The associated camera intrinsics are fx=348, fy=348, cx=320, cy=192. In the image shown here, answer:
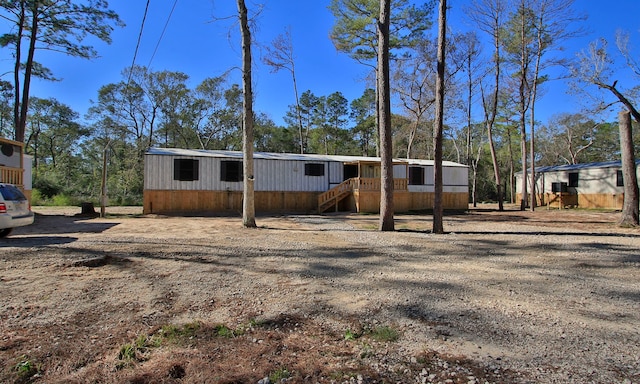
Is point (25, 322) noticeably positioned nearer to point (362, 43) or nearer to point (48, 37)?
point (48, 37)

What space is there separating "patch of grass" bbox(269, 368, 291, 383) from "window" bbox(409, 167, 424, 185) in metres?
19.9

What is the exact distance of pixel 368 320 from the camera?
3234mm

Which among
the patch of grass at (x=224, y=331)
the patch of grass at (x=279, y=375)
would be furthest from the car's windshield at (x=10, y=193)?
the patch of grass at (x=279, y=375)

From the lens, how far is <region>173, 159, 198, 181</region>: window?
1773cm

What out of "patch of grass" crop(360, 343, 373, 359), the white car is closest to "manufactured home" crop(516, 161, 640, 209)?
"patch of grass" crop(360, 343, 373, 359)

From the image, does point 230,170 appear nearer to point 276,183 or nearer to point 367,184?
point 276,183

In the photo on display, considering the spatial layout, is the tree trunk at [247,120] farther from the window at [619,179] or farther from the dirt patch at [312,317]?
the window at [619,179]

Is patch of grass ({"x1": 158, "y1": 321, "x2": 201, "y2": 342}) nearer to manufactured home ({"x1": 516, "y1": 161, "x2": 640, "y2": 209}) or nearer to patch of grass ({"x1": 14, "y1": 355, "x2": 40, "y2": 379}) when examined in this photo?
patch of grass ({"x1": 14, "y1": 355, "x2": 40, "y2": 379})

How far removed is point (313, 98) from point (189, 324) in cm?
3595

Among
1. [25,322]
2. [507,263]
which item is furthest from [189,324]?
[507,263]

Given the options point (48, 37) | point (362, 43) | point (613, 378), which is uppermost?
point (362, 43)

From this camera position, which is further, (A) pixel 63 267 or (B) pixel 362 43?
(B) pixel 362 43

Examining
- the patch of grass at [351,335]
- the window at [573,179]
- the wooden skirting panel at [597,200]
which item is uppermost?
the window at [573,179]

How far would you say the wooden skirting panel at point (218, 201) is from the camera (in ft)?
57.1
